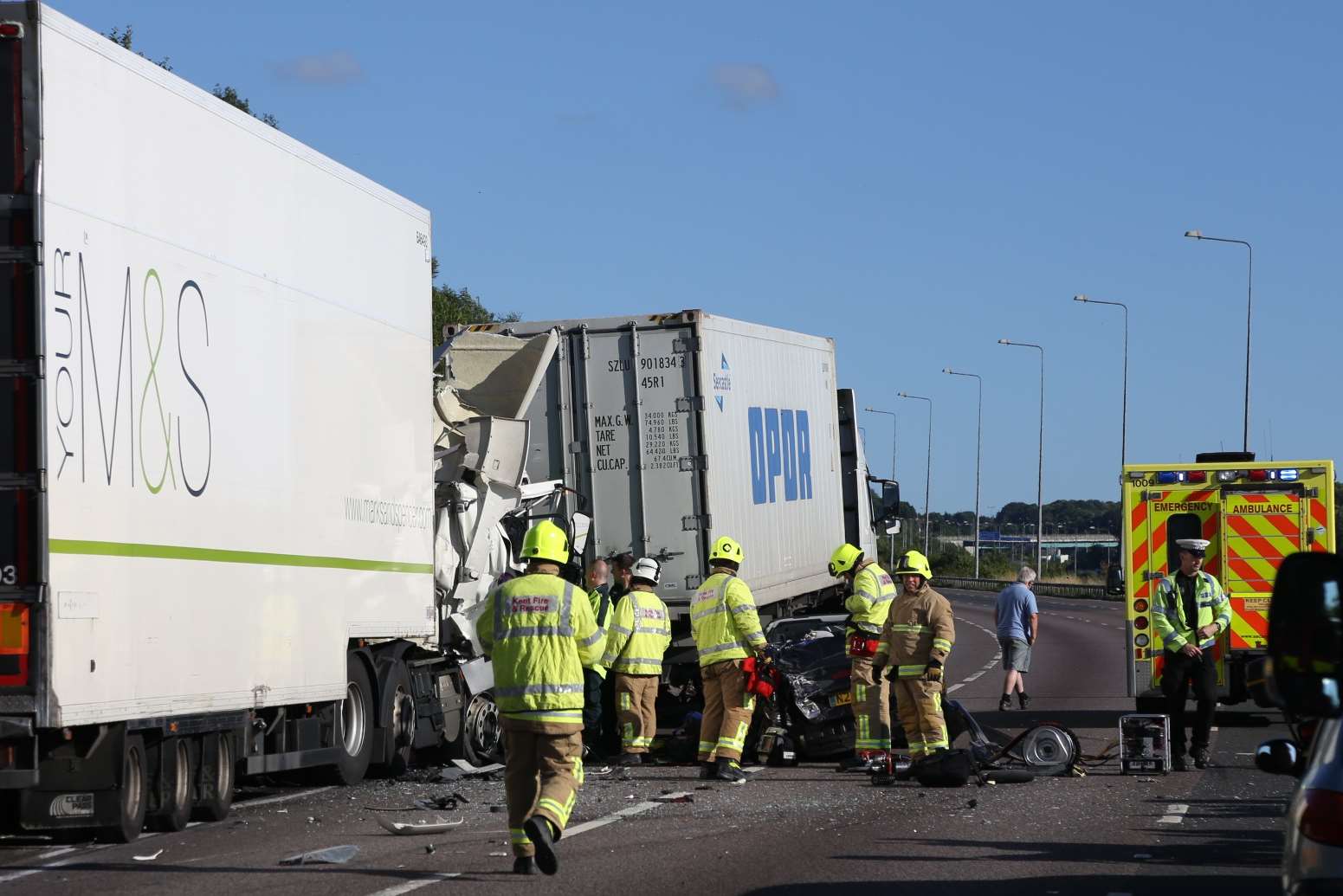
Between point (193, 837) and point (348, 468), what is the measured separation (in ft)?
9.30

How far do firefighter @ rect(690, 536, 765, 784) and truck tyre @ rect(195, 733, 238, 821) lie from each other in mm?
3987

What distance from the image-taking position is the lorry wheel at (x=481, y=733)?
623 inches

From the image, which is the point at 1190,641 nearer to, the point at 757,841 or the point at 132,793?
the point at 757,841

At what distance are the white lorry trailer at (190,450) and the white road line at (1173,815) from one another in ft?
17.6

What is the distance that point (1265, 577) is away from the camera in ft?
61.3

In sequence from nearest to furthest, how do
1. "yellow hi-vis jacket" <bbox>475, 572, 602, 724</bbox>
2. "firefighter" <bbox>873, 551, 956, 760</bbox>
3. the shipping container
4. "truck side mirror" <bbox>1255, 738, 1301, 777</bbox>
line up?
"truck side mirror" <bbox>1255, 738, 1301, 777</bbox> → "yellow hi-vis jacket" <bbox>475, 572, 602, 724</bbox> → "firefighter" <bbox>873, 551, 956, 760</bbox> → the shipping container

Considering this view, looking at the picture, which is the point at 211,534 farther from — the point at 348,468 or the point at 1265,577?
the point at 1265,577

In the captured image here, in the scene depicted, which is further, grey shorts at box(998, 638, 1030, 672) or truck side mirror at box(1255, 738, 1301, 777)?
grey shorts at box(998, 638, 1030, 672)

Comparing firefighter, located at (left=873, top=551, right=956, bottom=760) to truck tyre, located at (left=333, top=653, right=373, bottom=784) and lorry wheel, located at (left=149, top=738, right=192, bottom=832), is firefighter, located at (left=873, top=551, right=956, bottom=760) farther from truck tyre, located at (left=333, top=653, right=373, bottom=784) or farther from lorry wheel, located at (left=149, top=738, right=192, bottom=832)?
lorry wheel, located at (left=149, top=738, right=192, bottom=832)

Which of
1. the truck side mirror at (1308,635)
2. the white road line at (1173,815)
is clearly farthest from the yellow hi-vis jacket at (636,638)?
the truck side mirror at (1308,635)

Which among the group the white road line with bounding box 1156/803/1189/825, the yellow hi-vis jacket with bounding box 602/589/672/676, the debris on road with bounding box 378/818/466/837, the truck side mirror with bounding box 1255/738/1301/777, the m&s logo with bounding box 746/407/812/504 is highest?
the m&s logo with bounding box 746/407/812/504

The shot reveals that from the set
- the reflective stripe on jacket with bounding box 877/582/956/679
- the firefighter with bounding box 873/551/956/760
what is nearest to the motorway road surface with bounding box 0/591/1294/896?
the firefighter with bounding box 873/551/956/760

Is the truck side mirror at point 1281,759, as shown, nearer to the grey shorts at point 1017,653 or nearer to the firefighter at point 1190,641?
the firefighter at point 1190,641

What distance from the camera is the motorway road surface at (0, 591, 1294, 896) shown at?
9.14 metres
